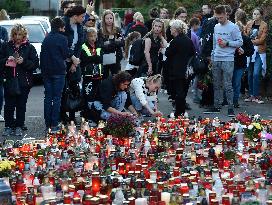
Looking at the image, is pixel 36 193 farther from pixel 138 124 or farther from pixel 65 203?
pixel 138 124

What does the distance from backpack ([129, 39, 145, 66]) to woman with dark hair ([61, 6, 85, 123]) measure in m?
1.55

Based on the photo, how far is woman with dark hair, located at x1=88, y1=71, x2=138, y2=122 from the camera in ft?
41.7

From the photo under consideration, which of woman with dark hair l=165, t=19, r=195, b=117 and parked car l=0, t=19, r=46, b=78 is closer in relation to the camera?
woman with dark hair l=165, t=19, r=195, b=117

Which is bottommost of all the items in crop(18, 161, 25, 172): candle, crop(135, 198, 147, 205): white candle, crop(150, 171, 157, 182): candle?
crop(18, 161, 25, 172): candle

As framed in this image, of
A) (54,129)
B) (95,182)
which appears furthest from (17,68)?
(95,182)

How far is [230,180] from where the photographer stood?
800cm

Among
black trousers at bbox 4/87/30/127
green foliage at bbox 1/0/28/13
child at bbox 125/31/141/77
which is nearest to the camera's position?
black trousers at bbox 4/87/30/127

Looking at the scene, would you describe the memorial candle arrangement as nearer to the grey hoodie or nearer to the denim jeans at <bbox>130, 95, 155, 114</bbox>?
the denim jeans at <bbox>130, 95, 155, 114</bbox>

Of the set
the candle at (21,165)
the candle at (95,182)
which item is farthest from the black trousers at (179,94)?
the candle at (95,182)

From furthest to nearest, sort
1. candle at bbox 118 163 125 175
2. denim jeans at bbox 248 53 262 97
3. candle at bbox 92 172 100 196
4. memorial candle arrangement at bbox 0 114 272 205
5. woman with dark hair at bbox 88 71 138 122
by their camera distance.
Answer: denim jeans at bbox 248 53 262 97
woman with dark hair at bbox 88 71 138 122
candle at bbox 118 163 125 175
candle at bbox 92 172 100 196
memorial candle arrangement at bbox 0 114 272 205

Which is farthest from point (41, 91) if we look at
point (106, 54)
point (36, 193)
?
point (36, 193)

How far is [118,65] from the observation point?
15.0m

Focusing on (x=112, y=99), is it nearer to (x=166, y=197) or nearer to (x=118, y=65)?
(x=118, y=65)

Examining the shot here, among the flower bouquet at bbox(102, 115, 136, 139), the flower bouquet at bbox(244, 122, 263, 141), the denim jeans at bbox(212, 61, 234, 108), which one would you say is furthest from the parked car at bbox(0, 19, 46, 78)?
the flower bouquet at bbox(244, 122, 263, 141)
